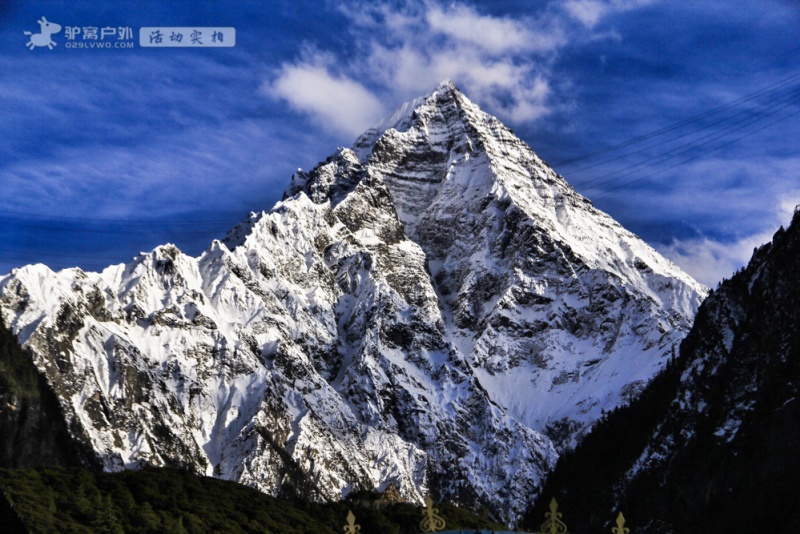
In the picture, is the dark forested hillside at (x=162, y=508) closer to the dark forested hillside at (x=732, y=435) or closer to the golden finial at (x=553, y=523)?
the dark forested hillside at (x=732, y=435)

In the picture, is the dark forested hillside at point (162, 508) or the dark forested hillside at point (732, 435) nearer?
the dark forested hillside at point (162, 508)

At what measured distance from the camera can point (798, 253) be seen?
571 feet

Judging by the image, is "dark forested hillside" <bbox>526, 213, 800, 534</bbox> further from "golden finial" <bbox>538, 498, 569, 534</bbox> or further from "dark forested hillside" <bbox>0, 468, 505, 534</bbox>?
"golden finial" <bbox>538, 498, 569, 534</bbox>

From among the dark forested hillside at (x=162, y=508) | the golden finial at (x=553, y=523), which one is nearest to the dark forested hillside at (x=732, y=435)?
the dark forested hillside at (x=162, y=508)

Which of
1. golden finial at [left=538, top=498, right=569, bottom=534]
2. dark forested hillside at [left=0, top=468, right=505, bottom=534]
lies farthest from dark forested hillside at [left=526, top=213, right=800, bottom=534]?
golden finial at [left=538, top=498, right=569, bottom=534]

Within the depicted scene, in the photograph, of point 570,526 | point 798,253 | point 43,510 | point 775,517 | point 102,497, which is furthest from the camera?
point 570,526

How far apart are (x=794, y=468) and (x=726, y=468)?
15470 millimetres

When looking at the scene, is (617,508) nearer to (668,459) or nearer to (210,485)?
(668,459)

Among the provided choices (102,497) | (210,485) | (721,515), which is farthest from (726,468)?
(102,497)

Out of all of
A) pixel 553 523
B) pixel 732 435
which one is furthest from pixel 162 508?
pixel 553 523

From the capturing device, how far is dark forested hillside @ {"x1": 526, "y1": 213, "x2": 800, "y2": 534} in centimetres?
14675

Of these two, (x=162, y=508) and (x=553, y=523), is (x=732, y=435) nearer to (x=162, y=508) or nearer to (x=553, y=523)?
(x=162, y=508)

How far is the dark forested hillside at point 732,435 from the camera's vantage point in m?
147

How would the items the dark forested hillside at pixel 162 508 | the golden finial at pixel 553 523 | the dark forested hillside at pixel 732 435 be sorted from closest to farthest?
the golden finial at pixel 553 523 < the dark forested hillside at pixel 162 508 < the dark forested hillside at pixel 732 435
